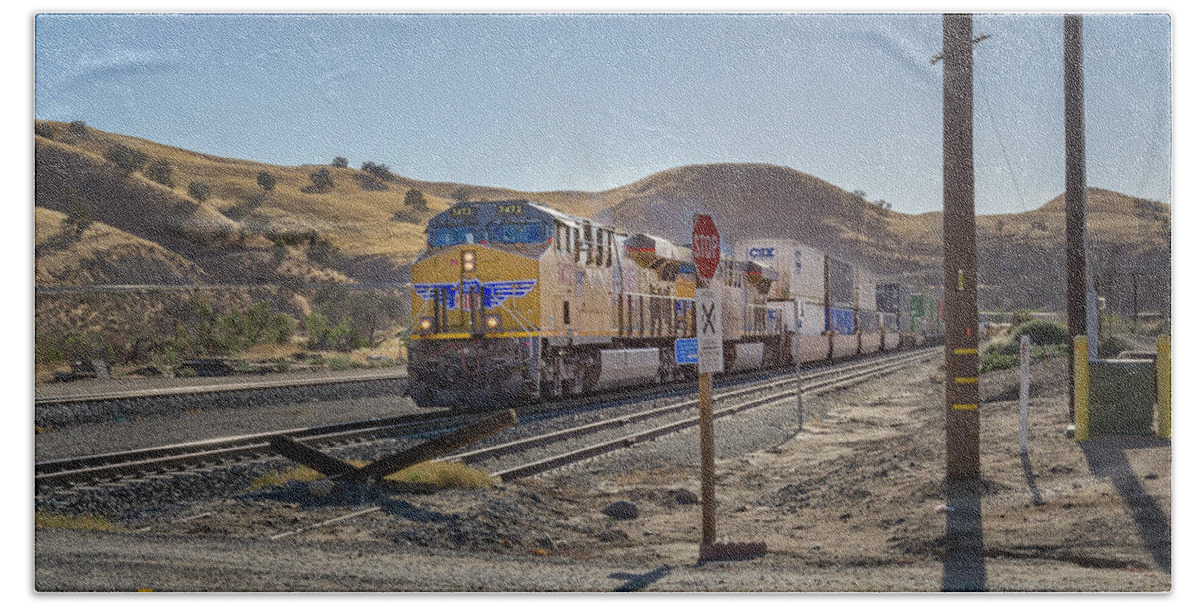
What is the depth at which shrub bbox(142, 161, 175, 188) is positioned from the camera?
9.08 metres

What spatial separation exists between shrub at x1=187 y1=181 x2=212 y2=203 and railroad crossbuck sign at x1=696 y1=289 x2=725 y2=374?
4.59 metres

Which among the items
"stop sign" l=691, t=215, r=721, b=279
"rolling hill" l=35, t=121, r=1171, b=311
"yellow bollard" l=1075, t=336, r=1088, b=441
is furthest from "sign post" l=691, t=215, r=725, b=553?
"yellow bollard" l=1075, t=336, r=1088, b=441

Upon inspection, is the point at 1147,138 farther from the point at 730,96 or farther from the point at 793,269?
the point at 793,269

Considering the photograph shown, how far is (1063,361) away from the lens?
468 inches

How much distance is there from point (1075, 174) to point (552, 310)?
708 centimetres

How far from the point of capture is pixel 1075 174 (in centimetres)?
1002

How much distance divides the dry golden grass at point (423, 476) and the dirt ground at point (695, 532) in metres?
0.20

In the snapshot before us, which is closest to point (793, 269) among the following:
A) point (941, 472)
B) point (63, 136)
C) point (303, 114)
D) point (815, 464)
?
point (815, 464)

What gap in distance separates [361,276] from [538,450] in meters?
3.04

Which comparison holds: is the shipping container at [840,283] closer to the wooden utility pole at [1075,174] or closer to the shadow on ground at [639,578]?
the wooden utility pole at [1075,174]

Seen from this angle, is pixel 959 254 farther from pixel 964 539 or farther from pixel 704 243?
pixel 704 243

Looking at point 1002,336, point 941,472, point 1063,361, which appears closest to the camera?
point 941,472

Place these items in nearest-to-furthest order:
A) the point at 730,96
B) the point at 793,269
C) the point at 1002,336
A: the point at 730,96, the point at 1002,336, the point at 793,269

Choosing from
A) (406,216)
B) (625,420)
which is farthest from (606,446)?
(406,216)
